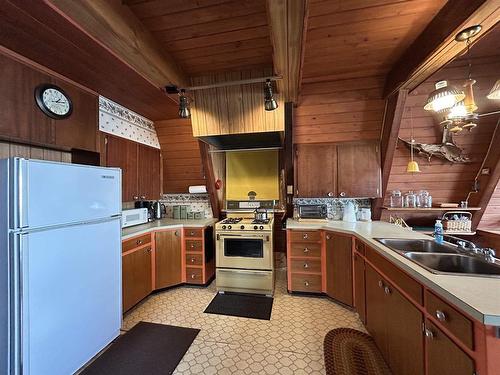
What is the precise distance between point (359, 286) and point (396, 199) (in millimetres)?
1424

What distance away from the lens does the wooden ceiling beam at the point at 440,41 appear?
1.31m

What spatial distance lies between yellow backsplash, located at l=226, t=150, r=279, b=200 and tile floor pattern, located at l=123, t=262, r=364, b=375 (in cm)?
146

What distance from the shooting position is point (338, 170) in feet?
9.71

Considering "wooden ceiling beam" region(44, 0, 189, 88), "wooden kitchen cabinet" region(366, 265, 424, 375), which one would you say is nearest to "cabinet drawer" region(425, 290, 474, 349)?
"wooden kitchen cabinet" region(366, 265, 424, 375)

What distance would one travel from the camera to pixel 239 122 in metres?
2.65

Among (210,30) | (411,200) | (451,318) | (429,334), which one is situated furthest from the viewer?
(411,200)

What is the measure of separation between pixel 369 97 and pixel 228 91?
5.44 ft

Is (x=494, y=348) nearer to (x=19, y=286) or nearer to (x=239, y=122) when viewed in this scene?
(x=19, y=286)

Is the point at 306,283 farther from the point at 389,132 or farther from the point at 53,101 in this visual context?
the point at 53,101

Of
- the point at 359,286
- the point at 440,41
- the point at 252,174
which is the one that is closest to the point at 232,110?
the point at 252,174

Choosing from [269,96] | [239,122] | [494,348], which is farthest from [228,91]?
[494,348]

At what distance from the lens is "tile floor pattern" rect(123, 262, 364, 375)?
1717mm

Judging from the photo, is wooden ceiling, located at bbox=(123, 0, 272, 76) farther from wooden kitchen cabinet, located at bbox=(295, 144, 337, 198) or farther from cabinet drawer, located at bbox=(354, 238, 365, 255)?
cabinet drawer, located at bbox=(354, 238, 365, 255)

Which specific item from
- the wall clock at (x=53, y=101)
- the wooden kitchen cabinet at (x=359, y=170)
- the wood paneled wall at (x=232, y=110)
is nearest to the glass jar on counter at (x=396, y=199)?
the wooden kitchen cabinet at (x=359, y=170)
